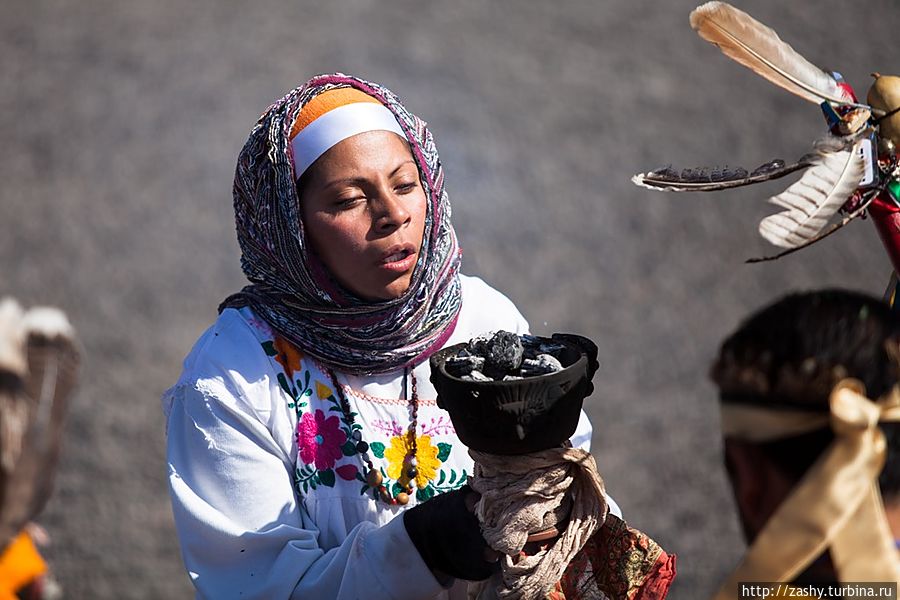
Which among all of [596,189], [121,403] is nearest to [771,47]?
[121,403]

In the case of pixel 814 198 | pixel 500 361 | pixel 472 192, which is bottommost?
pixel 500 361

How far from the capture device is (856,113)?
2361 mm

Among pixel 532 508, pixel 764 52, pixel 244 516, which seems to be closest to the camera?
pixel 532 508

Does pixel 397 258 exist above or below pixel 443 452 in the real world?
above

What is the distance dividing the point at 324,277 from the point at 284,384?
0.82 ft

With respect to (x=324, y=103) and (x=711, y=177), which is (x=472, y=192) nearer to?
(x=324, y=103)

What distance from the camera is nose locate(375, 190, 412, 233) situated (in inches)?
97.0

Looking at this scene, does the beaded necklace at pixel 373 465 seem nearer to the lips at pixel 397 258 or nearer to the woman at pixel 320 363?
the woman at pixel 320 363

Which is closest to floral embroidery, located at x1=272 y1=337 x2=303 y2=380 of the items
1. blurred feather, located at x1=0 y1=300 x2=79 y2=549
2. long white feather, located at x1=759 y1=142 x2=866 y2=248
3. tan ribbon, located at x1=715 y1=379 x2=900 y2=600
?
blurred feather, located at x1=0 y1=300 x2=79 y2=549

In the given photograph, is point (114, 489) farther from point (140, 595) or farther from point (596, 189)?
point (596, 189)

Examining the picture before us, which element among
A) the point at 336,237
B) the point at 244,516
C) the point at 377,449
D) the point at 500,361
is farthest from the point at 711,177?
the point at 244,516

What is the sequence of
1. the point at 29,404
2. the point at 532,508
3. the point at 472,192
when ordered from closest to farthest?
the point at 29,404 < the point at 532,508 < the point at 472,192

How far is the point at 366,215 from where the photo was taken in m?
2.48

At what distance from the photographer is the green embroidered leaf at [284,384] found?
2502 millimetres
